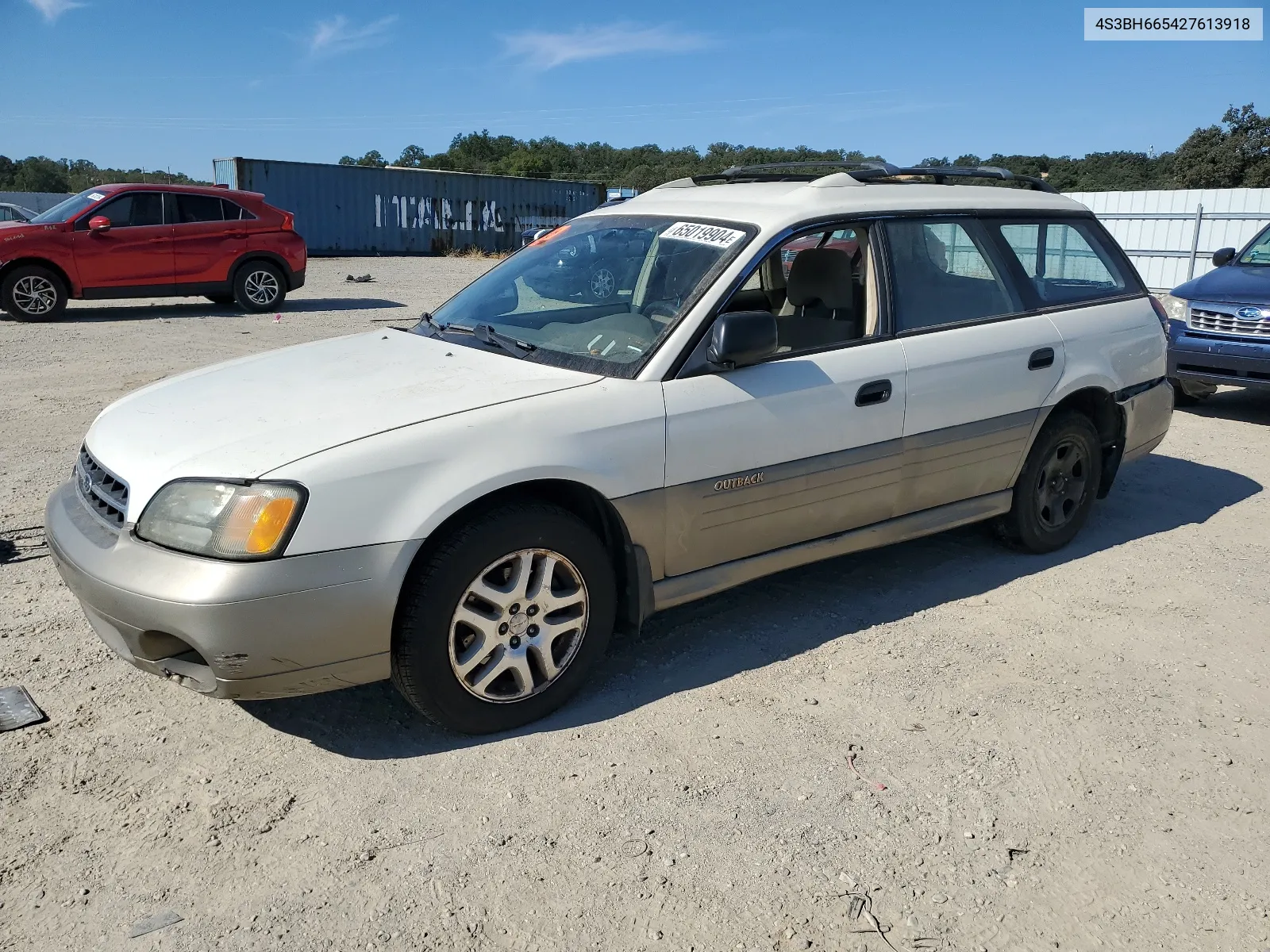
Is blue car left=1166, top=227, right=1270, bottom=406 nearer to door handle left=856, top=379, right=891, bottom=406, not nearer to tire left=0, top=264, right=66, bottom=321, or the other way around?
door handle left=856, top=379, right=891, bottom=406

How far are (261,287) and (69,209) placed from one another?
2.48 m

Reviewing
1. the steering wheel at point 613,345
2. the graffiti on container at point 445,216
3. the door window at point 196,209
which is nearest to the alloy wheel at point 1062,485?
the steering wheel at point 613,345

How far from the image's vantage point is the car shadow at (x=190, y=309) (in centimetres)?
1366

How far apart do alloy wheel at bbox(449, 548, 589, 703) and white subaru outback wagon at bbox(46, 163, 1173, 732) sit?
10mm

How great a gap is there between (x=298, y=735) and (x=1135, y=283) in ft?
15.2

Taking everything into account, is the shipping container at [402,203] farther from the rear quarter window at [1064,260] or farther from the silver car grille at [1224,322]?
the rear quarter window at [1064,260]

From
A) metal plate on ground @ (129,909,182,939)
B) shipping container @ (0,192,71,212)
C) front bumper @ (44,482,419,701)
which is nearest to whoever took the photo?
metal plate on ground @ (129,909,182,939)

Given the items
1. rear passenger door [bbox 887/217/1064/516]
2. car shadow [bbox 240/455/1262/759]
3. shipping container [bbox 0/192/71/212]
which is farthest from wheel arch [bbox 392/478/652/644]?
shipping container [bbox 0/192/71/212]

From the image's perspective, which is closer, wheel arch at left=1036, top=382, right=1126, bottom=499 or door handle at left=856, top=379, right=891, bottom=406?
door handle at left=856, top=379, right=891, bottom=406

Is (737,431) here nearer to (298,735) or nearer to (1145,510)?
(298,735)

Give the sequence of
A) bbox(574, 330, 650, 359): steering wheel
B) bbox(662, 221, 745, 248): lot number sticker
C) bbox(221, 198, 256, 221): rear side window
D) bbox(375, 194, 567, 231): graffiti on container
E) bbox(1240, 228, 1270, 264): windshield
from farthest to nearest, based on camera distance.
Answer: bbox(375, 194, 567, 231): graffiti on container
bbox(221, 198, 256, 221): rear side window
bbox(1240, 228, 1270, 264): windshield
bbox(662, 221, 745, 248): lot number sticker
bbox(574, 330, 650, 359): steering wheel

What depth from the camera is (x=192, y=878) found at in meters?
2.63

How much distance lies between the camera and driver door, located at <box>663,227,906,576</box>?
3.62 meters

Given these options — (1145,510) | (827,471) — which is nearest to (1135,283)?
(1145,510)
